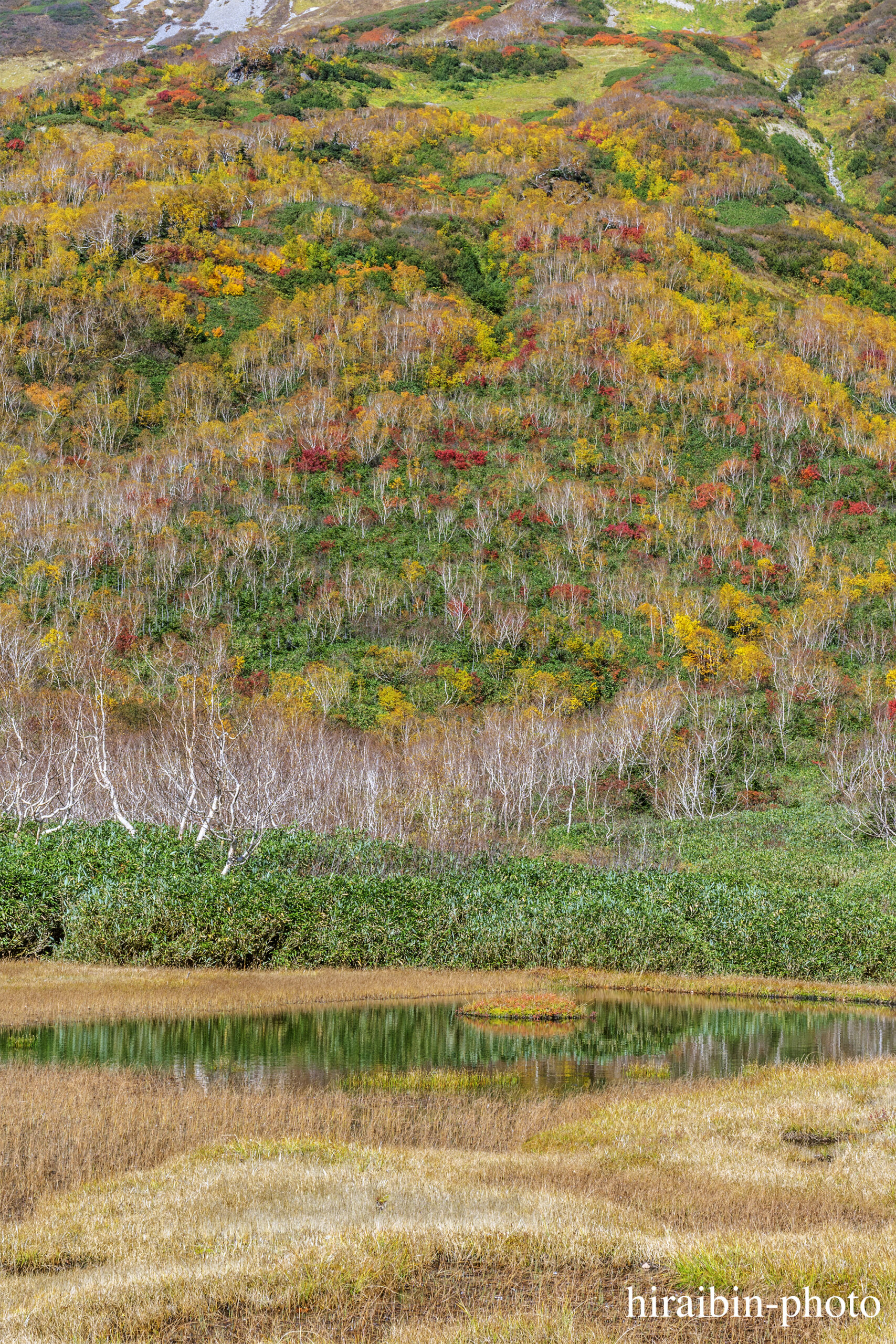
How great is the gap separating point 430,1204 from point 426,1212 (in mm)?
350

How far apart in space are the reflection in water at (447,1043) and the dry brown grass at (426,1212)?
9.84 ft

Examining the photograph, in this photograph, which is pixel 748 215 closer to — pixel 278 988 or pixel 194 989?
pixel 278 988

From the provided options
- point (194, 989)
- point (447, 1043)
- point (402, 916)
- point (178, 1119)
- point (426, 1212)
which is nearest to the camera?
point (426, 1212)

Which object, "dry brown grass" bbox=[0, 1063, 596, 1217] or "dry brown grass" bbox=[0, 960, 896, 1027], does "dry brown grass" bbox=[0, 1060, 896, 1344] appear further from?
"dry brown grass" bbox=[0, 960, 896, 1027]

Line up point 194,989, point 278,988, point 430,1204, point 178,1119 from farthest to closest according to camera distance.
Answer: point 278,988, point 194,989, point 178,1119, point 430,1204

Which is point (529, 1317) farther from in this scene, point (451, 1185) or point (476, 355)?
point (476, 355)

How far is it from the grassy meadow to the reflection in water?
1.53 meters

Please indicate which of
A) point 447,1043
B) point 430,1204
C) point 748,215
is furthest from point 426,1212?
point 748,215

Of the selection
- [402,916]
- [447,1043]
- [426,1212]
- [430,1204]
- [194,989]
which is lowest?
[402,916]

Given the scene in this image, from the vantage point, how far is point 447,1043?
2331cm

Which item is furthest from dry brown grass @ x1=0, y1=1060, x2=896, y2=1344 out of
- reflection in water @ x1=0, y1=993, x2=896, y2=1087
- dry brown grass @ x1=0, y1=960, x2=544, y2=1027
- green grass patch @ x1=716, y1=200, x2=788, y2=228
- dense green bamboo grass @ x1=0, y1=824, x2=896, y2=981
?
green grass patch @ x1=716, y1=200, x2=788, y2=228

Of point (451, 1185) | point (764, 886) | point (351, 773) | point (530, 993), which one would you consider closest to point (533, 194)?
point (351, 773)

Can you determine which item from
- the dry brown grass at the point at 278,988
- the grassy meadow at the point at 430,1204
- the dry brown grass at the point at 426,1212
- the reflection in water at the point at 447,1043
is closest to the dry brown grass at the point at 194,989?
the dry brown grass at the point at 278,988

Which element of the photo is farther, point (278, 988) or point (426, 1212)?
point (278, 988)
